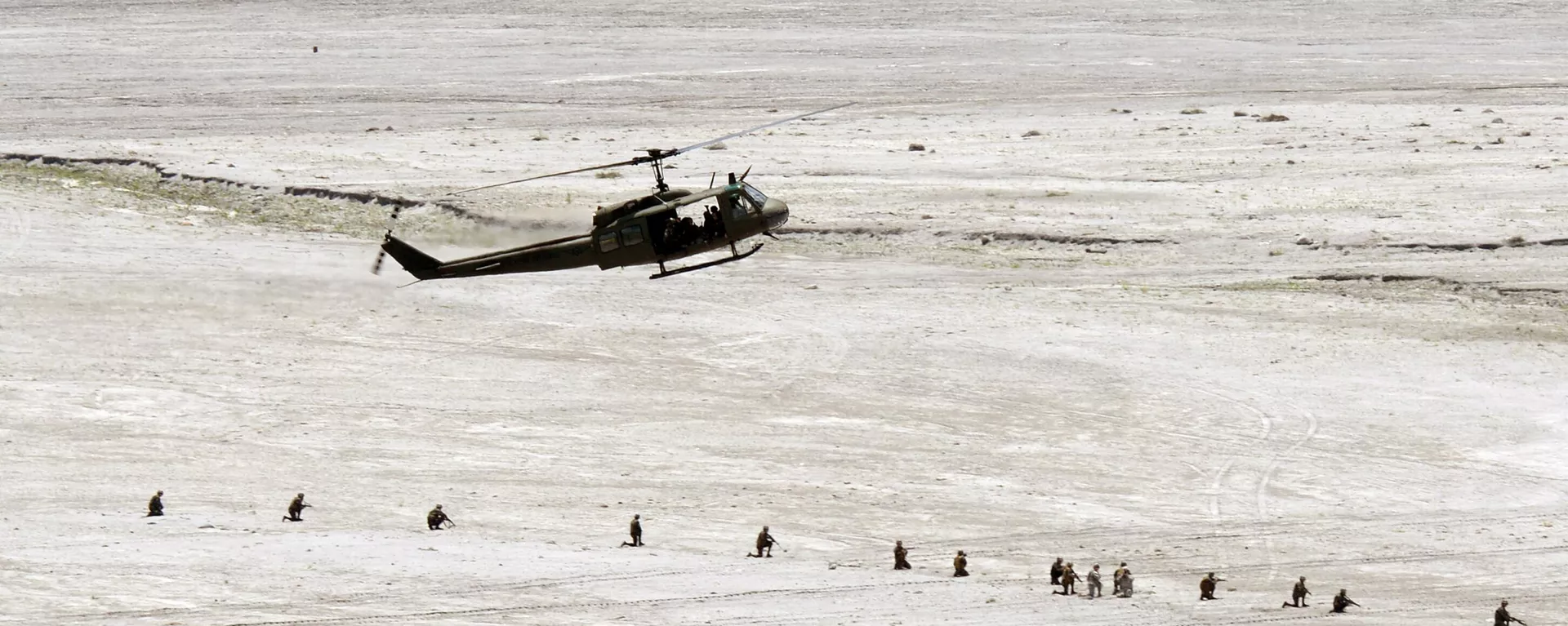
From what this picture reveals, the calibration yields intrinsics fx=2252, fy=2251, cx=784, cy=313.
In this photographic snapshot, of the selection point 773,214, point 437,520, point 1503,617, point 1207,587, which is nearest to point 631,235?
point 773,214

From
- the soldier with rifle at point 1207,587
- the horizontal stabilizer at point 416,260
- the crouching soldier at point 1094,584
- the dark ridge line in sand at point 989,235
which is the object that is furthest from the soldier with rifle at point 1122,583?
the dark ridge line in sand at point 989,235

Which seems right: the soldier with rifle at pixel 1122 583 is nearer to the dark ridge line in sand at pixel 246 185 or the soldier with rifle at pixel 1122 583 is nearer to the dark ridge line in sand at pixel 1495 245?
the dark ridge line in sand at pixel 1495 245

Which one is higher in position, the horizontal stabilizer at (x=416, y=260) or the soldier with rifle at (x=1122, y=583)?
the horizontal stabilizer at (x=416, y=260)

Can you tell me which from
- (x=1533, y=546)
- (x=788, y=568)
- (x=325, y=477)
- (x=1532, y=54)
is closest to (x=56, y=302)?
(x=325, y=477)

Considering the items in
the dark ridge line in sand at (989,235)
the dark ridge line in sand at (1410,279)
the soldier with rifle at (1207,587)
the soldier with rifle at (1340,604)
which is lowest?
the soldier with rifle at (1340,604)

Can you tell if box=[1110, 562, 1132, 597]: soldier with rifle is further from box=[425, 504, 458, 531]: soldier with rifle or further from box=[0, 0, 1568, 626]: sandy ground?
box=[425, 504, 458, 531]: soldier with rifle

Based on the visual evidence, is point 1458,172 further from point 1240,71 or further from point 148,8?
point 148,8

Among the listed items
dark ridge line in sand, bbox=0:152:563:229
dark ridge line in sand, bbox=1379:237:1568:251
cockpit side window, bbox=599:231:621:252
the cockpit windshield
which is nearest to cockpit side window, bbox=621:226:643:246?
cockpit side window, bbox=599:231:621:252
